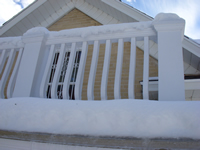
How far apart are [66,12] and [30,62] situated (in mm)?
4594

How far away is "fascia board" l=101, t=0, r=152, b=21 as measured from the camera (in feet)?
14.9

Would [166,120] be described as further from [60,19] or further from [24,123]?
[60,19]

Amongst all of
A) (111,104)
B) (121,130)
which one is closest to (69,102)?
(111,104)

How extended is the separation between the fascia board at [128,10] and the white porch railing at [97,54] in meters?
2.98

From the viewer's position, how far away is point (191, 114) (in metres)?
1.12

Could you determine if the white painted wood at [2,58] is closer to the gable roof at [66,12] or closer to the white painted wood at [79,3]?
the gable roof at [66,12]

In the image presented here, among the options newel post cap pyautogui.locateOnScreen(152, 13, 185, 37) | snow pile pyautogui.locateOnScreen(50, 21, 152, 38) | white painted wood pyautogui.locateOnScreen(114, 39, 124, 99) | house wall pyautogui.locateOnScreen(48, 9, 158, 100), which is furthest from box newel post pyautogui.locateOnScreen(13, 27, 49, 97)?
house wall pyautogui.locateOnScreen(48, 9, 158, 100)

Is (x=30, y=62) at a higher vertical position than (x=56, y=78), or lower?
higher

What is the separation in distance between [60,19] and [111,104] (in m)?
5.52

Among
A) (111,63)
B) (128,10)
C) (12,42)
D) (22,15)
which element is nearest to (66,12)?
(22,15)

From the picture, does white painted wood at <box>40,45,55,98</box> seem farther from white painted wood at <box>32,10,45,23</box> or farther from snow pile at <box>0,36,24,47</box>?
white painted wood at <box>32,10,45,23</box>

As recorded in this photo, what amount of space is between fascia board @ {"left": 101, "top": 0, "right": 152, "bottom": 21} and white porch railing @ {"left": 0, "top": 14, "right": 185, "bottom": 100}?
2.98 meters

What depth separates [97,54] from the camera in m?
1.87

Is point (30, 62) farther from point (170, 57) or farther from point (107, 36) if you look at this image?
point (170, 57)
